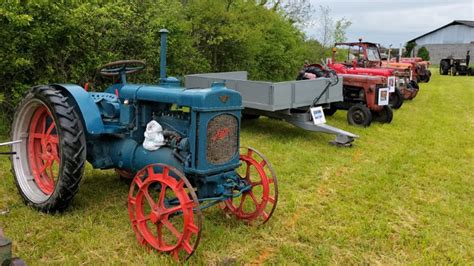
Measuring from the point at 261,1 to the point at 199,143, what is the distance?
11.9m

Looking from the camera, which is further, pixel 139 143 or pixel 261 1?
pixel 261 1

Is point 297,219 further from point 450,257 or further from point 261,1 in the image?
point 261,1

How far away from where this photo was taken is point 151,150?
3170 millimetres

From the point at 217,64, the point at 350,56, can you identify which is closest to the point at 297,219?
the point at 217,64

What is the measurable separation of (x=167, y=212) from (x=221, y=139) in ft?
2.12

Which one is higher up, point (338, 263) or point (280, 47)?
point (280, 47)

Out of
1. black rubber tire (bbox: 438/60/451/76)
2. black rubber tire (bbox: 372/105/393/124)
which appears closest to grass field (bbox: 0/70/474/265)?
black rubber tire (bbox: 372/105/393/124)

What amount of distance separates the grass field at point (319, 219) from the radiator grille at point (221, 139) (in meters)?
0.60

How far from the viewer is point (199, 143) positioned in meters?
Answer: 2.84

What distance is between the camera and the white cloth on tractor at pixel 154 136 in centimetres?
313

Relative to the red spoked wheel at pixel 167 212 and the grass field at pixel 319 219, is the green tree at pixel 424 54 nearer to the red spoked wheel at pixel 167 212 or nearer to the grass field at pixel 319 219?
the grass field at pixel 319 219

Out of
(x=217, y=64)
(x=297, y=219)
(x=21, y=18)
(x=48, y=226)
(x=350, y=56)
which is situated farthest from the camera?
(x=350, y=56)

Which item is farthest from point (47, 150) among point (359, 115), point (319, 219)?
point (359, 115)

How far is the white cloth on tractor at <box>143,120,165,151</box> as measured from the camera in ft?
10.3
